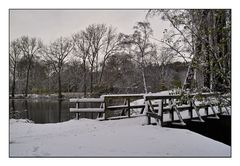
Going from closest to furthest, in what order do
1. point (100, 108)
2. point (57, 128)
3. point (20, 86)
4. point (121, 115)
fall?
point (20, 86), point (57, 128), point (100, 108), point (121, 115)

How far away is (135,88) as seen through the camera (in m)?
4.12

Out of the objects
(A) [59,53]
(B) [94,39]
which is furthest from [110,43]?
(A) [59,53]

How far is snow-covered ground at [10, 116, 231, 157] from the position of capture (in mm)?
3164

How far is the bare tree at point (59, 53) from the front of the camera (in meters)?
3.53

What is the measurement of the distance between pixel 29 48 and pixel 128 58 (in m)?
1.38

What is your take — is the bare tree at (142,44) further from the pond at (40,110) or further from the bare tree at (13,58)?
the bare tree at (13,58)

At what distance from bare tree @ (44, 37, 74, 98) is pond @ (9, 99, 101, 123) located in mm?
190

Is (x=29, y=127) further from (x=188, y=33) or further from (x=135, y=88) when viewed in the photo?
(x=188, y=33)

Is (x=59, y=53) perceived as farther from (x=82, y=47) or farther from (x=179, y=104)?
(x=179, y=104)

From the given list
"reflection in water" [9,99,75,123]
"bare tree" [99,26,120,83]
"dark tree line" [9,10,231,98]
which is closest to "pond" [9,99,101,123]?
"reflection in water" [9,99,75,123]

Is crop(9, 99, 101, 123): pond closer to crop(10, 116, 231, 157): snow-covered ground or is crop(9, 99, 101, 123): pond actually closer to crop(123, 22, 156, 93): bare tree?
crop(10, 116, 231, 157): snow-covered ground

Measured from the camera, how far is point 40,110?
3.57 m
